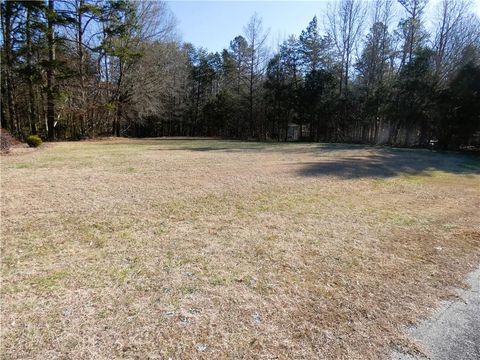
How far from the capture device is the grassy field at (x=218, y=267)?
6.06 ft

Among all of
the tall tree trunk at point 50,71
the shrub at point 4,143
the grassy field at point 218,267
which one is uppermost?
the tall tree trunk at point 50,71

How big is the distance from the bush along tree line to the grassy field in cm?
1302

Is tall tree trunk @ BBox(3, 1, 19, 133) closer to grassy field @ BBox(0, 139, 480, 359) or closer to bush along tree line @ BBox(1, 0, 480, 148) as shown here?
bush along tree line @ BBox(1, 0, 480, 148)

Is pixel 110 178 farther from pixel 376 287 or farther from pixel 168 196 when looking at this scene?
pixel 376 287

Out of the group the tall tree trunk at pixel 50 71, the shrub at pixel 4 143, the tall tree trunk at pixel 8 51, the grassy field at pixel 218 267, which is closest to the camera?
the grassy field at pixel 218 267

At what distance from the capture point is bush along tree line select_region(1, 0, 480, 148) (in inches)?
609

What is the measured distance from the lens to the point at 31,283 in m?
2.37

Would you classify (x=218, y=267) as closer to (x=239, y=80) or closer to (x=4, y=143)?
(x=4, y=143)

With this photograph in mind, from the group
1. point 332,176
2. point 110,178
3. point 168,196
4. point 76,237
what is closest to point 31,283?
point 76,237

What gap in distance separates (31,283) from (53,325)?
67 cm

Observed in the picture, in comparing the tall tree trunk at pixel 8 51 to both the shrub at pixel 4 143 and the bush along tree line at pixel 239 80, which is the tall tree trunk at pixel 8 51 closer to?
the bush along tree line at pixel 239 80

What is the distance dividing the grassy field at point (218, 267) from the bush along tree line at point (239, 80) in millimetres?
13016

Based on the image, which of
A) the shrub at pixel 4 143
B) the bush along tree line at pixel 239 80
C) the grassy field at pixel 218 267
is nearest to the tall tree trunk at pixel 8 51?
the bush along tree line at pixel 239 80

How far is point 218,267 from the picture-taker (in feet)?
9.03
